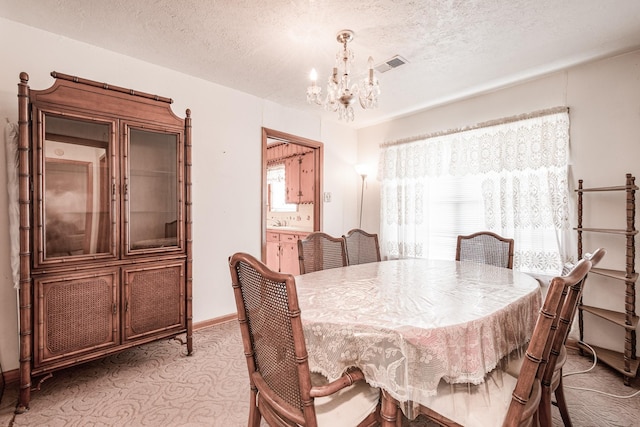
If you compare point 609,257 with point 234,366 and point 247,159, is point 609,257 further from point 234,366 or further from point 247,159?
point 247,159

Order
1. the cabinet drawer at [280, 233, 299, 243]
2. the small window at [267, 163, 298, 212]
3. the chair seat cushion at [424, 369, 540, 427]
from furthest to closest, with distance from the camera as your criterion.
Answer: the small window at [267, 163, 298, 212], the cabinet drawer at [280, 233, 299, 243], the chair seat cushion at [424, 369, 540, 427]

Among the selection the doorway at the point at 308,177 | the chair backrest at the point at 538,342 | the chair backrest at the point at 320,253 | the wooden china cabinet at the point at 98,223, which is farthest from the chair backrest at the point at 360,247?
the chair backrest at the point at 538,342

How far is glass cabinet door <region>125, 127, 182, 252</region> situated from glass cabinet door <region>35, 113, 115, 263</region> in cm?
15

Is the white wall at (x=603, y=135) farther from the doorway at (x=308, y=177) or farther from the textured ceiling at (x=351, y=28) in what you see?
the doorway at (x=308, y=177)

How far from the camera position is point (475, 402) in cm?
111

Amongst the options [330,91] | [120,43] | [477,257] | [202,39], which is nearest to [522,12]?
[330,91]

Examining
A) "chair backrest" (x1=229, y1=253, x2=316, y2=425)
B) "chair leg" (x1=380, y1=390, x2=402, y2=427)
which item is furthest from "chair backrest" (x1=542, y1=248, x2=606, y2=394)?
A: "chair backrest" (x1=229, y1=253, x2=316, y2=425)

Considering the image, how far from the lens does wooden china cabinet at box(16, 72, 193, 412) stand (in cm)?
182

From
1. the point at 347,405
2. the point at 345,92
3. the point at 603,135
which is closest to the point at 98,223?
the point at 345,92

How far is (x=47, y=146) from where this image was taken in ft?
6.27

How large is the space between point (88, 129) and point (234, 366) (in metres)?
2.10

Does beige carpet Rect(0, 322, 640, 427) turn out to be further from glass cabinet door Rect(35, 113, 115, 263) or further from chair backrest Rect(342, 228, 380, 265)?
chair backrest Rect(342, 228, 380, 265)

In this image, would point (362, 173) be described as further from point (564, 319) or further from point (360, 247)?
point (564, 319)

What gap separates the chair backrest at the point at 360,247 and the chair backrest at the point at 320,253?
7.0 inches
